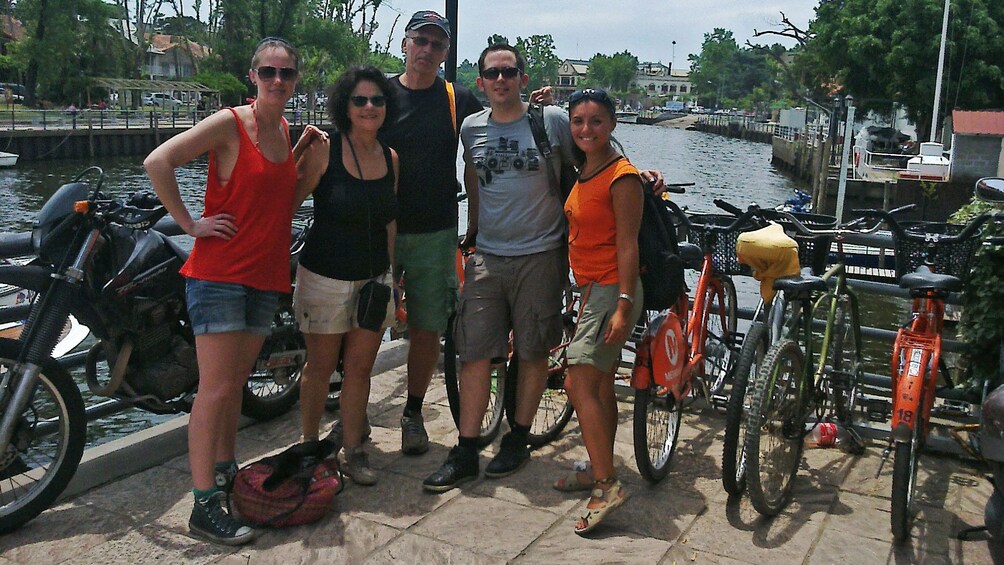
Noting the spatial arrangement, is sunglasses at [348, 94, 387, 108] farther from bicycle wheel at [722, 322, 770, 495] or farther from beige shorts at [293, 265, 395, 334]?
bicycle wheel at [722, 322, 770, 495]

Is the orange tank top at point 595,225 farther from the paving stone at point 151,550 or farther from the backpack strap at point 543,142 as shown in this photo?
the paving stone at point 151,550

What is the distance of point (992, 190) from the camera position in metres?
4.23

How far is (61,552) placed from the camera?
11.2ft

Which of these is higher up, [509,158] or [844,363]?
[509,158]

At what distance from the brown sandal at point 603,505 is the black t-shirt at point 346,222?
4.11 ft

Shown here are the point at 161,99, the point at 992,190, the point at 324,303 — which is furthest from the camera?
the point at 161,99

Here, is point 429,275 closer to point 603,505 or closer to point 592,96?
point 592,96

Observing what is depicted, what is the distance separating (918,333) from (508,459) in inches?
70.2

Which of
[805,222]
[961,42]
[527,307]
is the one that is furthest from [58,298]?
[961,42]

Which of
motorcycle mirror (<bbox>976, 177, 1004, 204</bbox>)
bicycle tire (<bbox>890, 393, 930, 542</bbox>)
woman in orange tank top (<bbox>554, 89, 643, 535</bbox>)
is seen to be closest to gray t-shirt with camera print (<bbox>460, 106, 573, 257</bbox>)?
woman in orange tank top (<bbox>554, 89, 643, 535</bbox>)

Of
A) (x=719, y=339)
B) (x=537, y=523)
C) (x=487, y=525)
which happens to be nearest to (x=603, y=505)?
(x=537, y=523)

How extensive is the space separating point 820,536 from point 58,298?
9.98 ft

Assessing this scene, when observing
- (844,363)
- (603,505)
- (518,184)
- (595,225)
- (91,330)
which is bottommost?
(603,505)

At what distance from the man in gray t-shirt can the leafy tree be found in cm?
3604
